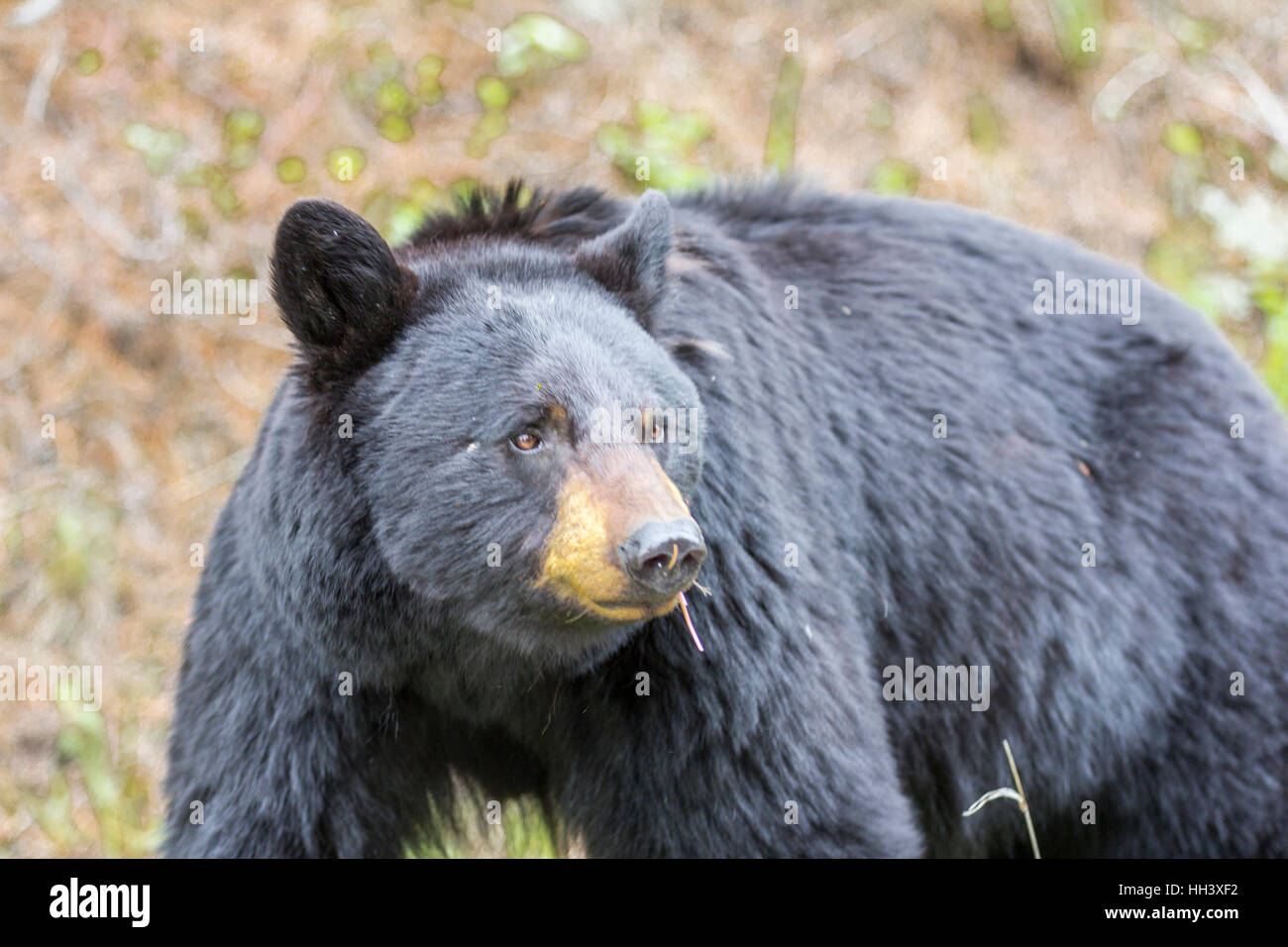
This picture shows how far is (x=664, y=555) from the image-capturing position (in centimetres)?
274

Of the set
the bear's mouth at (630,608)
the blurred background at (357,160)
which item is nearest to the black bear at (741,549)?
the bear's mouth at (630,608)

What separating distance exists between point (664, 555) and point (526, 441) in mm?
519

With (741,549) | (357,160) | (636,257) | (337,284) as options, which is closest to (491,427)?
(337,284)

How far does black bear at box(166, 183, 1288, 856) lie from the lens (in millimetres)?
3121

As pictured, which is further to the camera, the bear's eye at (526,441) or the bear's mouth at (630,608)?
the bear's eye at (526,441)

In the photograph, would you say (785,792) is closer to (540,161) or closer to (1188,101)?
(540,161)

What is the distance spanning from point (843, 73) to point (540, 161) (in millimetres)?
2385

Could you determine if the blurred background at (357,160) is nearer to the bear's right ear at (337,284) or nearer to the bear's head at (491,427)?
the bear's head at (491,427)

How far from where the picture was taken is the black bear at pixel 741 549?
3121mm

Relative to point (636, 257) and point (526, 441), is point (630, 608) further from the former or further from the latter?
point (636, 257)

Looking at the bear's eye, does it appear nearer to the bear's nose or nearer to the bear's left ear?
the bear's nose

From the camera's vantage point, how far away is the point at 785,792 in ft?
11.1

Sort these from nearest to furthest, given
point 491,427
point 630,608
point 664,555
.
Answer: point 664,555 < point 630,608 < point 491,427
